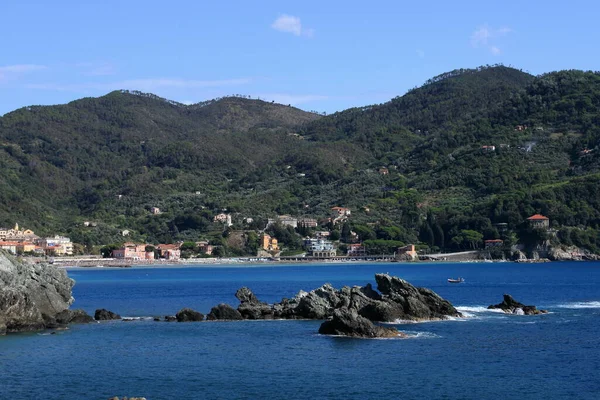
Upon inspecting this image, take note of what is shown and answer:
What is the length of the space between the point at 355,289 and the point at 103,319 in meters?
14.6

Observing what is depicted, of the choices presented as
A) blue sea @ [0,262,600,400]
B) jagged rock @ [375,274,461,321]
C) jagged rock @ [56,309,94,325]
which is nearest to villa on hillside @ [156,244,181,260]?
jagged rock @ [56,309,94,325]

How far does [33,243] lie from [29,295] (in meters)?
123

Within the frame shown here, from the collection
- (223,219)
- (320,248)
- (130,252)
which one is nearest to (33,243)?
(130,252)

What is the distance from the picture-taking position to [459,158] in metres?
199

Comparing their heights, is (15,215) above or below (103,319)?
above

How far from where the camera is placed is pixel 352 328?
46281 mm

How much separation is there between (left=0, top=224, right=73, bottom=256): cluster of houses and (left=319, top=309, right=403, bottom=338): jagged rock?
114947mm

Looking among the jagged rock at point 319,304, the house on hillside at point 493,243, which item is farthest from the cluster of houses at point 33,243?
the jagged rock at point 319,304

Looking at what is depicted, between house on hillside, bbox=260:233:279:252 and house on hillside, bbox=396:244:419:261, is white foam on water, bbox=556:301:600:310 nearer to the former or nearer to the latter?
house on hillside, bbox=396:244:419:261

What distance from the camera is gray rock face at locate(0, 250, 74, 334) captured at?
158ft

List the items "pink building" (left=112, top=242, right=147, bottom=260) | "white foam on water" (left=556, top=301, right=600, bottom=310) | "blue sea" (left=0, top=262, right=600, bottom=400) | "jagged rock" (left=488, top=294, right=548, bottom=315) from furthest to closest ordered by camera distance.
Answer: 1. "pink building" (left=112, top=242, right=147, bottom=260)
2. "white foam on water" (left=556, top=301, right=600, bottom=310)
3. "jagged rock" (left=488, top=294, right=548, bottom=315)
4. "blue sea" (left=0, top=262, right=600, bottom=400)

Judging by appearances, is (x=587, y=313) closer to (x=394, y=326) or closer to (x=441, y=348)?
(x=394, y=326)

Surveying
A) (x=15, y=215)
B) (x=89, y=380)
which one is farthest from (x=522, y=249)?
(x=89, y=380)

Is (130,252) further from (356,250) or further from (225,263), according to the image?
(356,250)
